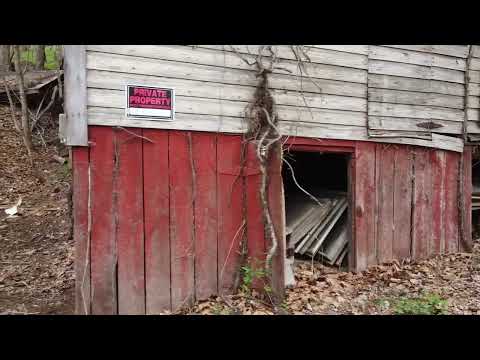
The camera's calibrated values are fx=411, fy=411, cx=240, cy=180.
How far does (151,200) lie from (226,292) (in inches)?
61.3

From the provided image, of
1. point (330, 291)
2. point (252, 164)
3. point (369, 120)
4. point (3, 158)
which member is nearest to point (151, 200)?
point (252, 164)

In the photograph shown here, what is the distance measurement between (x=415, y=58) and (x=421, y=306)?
4.06 m

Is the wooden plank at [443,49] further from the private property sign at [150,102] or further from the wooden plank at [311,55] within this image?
the private property sign at [150,102]

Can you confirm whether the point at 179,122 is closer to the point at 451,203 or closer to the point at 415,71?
the point at 415,71

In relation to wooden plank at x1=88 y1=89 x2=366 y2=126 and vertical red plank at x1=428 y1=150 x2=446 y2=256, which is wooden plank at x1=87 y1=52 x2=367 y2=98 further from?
vertical red plank at x1=428 y1=150 x2=446 y2=256

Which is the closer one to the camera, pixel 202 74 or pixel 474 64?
pixel 202 74

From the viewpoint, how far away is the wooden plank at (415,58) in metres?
6.55

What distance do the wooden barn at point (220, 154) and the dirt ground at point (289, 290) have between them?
0.30 metres

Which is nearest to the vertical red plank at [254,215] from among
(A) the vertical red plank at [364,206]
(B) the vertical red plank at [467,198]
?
(A) the vertical red plank at [364,206]

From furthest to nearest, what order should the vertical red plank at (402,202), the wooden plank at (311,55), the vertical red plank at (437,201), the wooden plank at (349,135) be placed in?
the vertical red plank at (437,201)
the vertical red plank at (402,202)
the wooden plank at (349,135)
the wooden plank at (311,55)

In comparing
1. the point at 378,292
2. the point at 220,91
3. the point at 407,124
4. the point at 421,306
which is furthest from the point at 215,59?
the point at 421,306

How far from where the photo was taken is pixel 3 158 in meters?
10.5

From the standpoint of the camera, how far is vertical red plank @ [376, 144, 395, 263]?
21.7ft

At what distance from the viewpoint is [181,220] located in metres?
5.18
